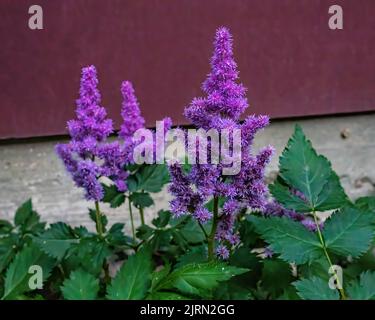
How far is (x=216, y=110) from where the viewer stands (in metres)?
1.70

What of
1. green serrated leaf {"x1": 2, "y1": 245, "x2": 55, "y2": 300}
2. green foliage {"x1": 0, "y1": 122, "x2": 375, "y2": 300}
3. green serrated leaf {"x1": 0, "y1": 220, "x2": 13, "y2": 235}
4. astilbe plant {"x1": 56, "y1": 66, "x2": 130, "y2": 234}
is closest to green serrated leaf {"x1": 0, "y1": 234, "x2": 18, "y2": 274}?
green foliage {"x1": 0, "y1": 122, "x2": 375, "y2": 300}

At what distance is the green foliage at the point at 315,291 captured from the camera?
5.28ft

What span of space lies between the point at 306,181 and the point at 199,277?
1.69 ft

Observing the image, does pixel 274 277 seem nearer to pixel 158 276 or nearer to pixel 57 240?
pixel 158 276

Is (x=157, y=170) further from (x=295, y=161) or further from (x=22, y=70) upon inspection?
(x=22, y=70)

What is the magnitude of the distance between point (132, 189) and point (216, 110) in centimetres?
83

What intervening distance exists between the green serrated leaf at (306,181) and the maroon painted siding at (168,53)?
67.7 inches

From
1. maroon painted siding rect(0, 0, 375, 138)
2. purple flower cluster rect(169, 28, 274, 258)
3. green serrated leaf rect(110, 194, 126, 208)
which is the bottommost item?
green serrated leaf rect(110, 194, 126, 208)

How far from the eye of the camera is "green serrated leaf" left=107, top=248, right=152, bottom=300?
5.55 ft

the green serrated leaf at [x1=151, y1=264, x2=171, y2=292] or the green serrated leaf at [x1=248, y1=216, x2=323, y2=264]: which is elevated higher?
the green serrated leaf at [x1=248, y1=216, x2=323, y2=264]

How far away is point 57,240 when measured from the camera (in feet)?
7.77

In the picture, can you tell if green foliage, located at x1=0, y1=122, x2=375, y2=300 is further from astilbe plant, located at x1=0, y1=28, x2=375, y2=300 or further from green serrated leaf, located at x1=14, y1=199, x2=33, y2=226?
green serrated leaf, located at x1=14, y1=199, x2=33, y2=226

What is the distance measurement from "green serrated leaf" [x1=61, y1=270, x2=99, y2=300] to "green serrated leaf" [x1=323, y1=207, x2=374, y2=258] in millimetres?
722

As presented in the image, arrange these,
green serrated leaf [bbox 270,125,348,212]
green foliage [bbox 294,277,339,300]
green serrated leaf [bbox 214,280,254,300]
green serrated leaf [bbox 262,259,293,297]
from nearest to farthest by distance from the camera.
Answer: green foliage [bbox 294,277,339,300] < green serrated leaf [bbox 270,125,348,212] < green serrated leaf [bbox 214,280,254,300] < green serrated leaf [bbox 262,259,293,297]
